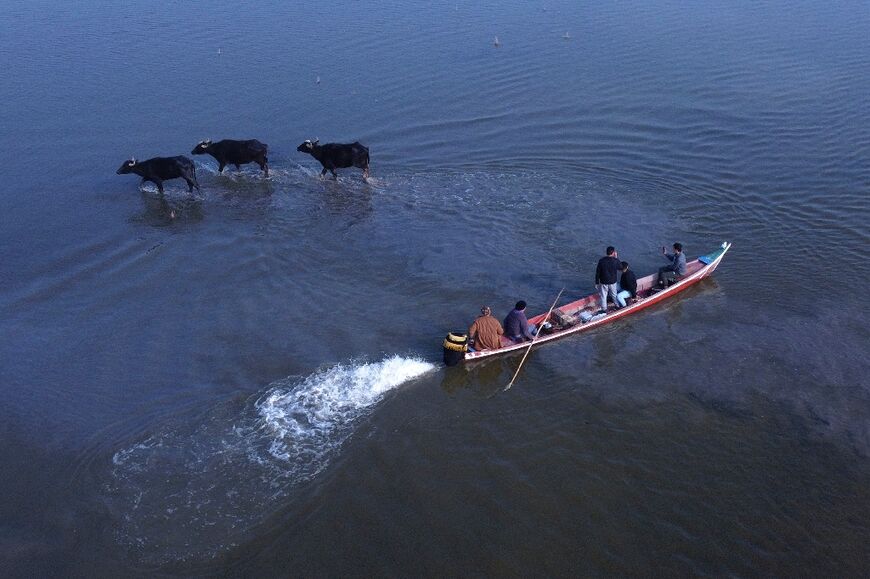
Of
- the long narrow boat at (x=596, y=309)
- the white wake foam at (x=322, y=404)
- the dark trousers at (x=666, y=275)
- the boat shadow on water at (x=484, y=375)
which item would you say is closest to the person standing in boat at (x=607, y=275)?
the long narrow boat at (x=596, y=309)

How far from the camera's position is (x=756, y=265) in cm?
1750

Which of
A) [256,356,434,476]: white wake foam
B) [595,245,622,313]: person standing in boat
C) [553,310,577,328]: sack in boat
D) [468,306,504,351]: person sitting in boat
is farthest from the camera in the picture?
[595,245,622,313]: person standing in boat

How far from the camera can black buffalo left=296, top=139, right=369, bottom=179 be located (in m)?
22.0

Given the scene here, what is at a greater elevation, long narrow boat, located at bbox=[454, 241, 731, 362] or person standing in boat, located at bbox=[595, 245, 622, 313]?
person standing in boat, located at bbox=[595, 245, 622, 313]

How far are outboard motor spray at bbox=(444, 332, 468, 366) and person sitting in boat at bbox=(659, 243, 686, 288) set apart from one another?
17.4 ft

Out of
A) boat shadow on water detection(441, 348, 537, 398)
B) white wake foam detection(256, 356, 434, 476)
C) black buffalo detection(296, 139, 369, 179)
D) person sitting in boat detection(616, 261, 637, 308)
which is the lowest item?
boat shadow on water detection(441, 348, 537, 398)

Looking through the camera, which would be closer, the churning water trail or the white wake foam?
the churning water trail

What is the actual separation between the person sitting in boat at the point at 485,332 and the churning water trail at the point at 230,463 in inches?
60.5

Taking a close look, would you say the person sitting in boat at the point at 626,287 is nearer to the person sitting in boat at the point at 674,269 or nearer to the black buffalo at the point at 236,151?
the person sitting in boat at the point at 674,269

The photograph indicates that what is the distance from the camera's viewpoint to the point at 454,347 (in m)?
13.9

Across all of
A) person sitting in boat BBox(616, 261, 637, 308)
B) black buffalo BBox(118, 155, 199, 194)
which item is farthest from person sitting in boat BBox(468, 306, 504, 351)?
black buffalo BBox(118, 155, 199, 194)

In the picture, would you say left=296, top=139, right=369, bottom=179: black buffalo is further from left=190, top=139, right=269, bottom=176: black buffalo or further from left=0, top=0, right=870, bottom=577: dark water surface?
left=190, top=139, right=269, bottom=176: black buffalo

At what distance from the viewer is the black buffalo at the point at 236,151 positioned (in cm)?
2245

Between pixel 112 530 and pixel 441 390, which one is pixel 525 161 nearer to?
pixel 441 390
